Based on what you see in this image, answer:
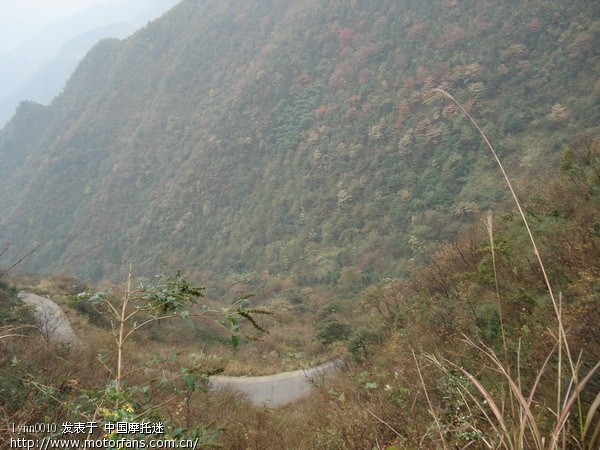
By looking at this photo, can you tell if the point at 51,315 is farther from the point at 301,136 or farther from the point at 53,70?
the point at 53,70

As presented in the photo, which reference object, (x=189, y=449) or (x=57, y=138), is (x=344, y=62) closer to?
(x=189, y=449)

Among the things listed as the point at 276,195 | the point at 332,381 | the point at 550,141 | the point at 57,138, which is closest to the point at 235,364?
the point at 332,381

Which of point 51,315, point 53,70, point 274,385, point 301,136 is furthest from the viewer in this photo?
point 53,70

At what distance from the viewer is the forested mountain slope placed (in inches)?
910

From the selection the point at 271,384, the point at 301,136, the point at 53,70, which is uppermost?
the point at 53,70

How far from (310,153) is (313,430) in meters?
31.2

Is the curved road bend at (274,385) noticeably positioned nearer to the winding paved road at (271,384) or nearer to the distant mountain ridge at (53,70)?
the winding paved road at (271,384)

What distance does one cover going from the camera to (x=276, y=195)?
1362 inches

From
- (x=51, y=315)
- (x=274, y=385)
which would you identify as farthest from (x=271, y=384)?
(x=51, y=315)

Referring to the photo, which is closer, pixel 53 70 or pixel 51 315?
pixel 51 315

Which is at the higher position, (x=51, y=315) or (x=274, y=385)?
(x=51, y=315)

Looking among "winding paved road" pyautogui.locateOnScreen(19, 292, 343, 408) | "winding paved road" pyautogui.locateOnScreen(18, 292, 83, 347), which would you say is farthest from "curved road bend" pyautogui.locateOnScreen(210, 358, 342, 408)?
"winding paved road" pyautogui.locateOnScreen(18, 292, 83, 347)

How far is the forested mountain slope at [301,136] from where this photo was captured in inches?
910

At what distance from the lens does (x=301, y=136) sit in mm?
36156
